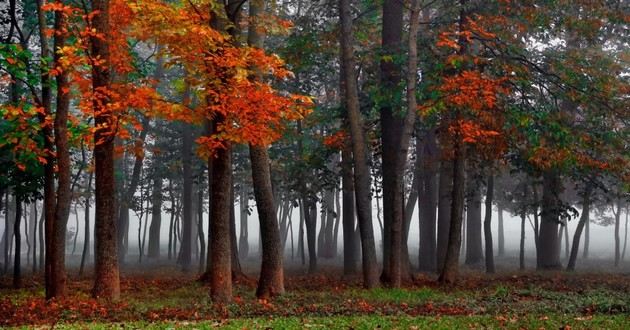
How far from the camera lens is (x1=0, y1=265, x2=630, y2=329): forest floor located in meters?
11.4

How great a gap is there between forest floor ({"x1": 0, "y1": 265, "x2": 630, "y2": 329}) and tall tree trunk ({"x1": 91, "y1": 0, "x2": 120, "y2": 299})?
51cm

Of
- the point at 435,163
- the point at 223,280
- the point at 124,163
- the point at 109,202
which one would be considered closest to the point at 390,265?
the point at 223,280

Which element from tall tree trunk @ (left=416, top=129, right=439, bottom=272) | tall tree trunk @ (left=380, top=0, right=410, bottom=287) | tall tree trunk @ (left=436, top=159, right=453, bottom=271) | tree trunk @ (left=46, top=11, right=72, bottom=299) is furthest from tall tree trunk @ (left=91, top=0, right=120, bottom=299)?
tall tree trunk @ (left=416, top=129, right=439, bottom=272)

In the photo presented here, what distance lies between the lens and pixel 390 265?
18.2 meters

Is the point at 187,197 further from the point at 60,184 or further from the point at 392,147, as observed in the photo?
the point at 60,184

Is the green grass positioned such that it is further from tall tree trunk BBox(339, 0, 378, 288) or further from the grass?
tall tree trunk BBox(339, 0, 378, 288)

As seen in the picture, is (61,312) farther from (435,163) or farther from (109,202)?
(435,163)

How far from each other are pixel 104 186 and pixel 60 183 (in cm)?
107

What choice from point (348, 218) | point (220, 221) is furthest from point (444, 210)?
point (220, 221)

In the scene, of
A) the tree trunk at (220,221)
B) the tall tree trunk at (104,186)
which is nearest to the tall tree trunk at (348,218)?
the tree trunk at (220,221)

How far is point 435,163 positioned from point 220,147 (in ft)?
51.2

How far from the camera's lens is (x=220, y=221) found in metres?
14.4

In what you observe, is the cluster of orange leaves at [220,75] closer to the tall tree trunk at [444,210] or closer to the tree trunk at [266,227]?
the tree trunk at [266,227]

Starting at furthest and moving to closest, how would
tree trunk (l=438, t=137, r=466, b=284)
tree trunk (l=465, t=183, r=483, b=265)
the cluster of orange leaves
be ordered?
1. tree trunk (l=465, t=183, r=483, b=265)
2. tree trunk (l=438, t=137, r=466, b=284)
3. the cluster of orange leaves
